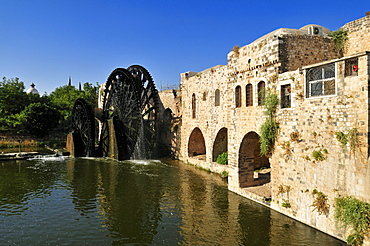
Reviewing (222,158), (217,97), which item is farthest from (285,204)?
(217,97)

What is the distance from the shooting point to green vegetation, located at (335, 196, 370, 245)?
5.15 m

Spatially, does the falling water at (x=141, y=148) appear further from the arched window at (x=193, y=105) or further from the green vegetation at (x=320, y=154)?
the green vegetation at (x=320, y=154)

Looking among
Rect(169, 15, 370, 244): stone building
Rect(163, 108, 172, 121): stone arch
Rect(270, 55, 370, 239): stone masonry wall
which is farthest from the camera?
Rect(163, 108, 172, 121): stone arch

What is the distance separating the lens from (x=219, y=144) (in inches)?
543

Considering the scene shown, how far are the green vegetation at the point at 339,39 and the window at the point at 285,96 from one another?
7.83ft

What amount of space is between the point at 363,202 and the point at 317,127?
1.79 m

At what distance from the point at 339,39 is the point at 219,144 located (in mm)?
7022

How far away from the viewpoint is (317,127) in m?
6.38

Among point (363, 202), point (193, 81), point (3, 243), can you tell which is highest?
point (193, 81)

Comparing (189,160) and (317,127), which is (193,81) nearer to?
(189,160)

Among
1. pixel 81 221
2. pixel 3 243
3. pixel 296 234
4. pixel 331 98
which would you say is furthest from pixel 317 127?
pixel 3 243

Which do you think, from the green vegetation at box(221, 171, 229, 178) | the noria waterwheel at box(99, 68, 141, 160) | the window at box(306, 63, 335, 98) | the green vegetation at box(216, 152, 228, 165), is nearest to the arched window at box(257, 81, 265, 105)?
the window at box(306, 63, 335, 98)

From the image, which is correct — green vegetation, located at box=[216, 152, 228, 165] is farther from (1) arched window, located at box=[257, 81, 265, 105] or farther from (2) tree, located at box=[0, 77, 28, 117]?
(2) tree, located at box=[0, 77, 28, 117]

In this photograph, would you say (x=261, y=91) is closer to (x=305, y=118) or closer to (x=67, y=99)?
(x=305, y=118)
